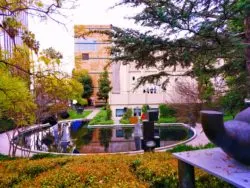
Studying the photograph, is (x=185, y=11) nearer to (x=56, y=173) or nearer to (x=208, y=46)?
(x=208, y=46)

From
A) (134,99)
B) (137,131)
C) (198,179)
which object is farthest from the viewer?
→ (134,99)

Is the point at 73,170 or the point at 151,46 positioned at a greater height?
the point at 151,46

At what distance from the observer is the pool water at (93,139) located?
54.2 feet

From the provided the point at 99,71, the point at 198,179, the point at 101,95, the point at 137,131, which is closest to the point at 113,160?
the point at 198,179

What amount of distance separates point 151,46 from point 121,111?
21386mm

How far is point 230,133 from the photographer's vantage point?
11.0 feet

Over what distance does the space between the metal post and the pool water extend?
1004 centimetres

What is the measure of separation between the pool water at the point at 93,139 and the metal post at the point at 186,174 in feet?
33.0

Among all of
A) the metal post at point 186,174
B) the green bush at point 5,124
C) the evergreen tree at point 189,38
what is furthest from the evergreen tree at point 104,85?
the metal post at point 186,174

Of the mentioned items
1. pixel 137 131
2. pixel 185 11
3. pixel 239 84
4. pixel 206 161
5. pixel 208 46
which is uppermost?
pixel 185 11

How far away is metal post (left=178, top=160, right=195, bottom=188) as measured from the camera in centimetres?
429

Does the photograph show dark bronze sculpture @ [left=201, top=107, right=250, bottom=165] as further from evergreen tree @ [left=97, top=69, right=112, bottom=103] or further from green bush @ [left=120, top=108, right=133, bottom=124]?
evergreen tree @ [left=97, top=69, right=112, bottom=103]

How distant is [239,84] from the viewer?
26.4 feet

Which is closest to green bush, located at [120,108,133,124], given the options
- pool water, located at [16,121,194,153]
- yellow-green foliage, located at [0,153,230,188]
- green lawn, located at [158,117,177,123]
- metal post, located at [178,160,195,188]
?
pool water, located at [16,121,194,153]
